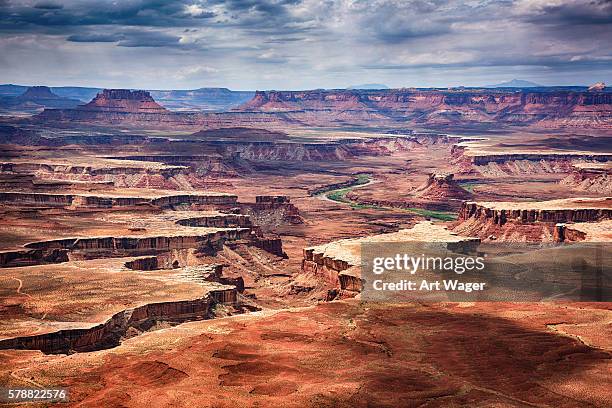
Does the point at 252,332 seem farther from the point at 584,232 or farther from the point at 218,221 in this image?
the point at 218,221

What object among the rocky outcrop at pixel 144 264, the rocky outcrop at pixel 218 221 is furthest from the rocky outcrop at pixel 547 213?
the rocky outcrop at pixel 144 264

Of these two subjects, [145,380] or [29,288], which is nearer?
[145,380]

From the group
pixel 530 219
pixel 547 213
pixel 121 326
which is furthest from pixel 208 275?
pixel 547 213

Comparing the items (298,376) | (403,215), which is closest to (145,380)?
(298,376)

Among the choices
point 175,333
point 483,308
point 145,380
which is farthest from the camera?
point 483,308

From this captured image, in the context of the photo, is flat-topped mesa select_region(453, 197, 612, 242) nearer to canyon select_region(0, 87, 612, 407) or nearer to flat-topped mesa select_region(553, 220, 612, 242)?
canyon select_region(0, 87, 612, 407)

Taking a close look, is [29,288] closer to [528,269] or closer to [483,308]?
[483,308]
